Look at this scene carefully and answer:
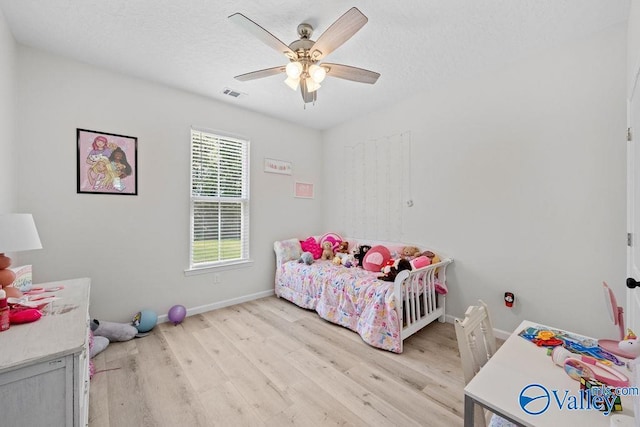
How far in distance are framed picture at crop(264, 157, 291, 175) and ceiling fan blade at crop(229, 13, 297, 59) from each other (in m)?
1.96

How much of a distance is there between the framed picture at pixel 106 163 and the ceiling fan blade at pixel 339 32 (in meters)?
2.16

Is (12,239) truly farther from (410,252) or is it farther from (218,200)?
(410,252)

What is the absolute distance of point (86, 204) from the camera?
8.01ft

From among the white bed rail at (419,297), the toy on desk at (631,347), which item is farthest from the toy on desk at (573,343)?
the white bed rail at (419,297)

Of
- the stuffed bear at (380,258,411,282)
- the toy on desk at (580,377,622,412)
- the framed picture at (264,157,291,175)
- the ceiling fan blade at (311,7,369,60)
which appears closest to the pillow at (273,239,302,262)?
A: the framed picture at (264,157,291,175)

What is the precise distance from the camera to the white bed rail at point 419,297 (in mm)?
2318

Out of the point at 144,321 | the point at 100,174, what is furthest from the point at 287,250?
the point at 100,174

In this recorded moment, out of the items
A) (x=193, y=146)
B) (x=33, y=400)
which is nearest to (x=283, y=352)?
(x=33, y=400)

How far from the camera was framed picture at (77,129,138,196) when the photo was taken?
7.95 ft

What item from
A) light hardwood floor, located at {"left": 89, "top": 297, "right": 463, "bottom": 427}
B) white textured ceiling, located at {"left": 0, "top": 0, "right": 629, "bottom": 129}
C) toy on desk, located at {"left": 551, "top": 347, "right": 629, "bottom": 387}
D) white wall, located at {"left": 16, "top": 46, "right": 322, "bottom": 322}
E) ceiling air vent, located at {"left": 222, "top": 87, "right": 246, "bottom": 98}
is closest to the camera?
toy on desk, located at {"left": 551, "top": 347, "right": 629, "bottom": 387}

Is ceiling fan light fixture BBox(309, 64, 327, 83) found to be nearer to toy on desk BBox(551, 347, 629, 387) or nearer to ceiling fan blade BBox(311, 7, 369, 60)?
ceiling fan blade BBox(311, 7, 369, 60)

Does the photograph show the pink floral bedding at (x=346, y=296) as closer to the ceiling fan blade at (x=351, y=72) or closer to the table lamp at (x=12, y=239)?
the ceiling fan blade at (x=351, y=72)

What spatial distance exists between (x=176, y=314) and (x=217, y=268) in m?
0.68

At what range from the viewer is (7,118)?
6.24 ft
